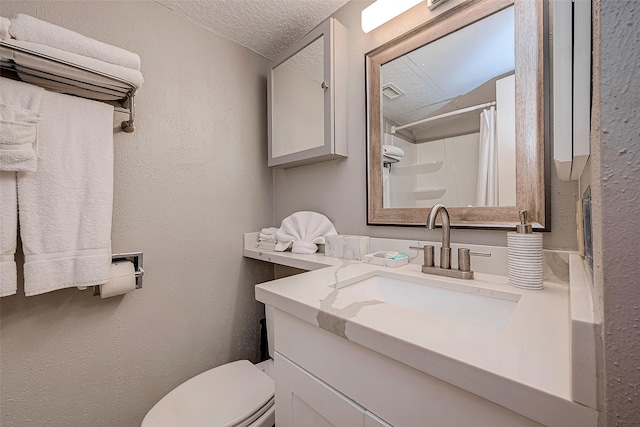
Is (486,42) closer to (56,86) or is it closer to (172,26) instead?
(172,26)

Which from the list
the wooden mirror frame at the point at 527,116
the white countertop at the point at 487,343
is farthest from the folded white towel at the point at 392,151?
the white countertop at the point at 487,343

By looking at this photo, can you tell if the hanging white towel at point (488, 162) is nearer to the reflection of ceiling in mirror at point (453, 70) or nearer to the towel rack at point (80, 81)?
the reflection of ceiling in mirror at point (453, 70)

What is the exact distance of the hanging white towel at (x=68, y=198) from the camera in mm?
812

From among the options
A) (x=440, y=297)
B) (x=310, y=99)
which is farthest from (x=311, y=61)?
(x=440, y=297)

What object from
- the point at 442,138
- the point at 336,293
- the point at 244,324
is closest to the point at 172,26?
the point at 442,138

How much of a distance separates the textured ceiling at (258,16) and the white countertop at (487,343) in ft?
4.14

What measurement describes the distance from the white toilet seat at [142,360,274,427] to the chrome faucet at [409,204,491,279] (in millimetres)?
752

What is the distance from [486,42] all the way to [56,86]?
1442mm

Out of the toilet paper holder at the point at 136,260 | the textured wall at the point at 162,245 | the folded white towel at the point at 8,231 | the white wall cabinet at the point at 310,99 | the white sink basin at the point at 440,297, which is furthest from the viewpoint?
the white wall cabinet at the point at 310,99

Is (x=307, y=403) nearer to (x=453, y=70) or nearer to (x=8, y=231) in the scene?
(x=8, y=231)

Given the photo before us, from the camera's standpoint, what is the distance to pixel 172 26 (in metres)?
1.22

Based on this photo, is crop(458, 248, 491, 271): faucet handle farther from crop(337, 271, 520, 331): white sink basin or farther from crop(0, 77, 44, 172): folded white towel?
crop(0, 77, 44, 172): folded white towel

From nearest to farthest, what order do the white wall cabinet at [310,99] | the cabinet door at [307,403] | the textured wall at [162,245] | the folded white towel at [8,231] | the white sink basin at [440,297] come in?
the cabinet door at [307,403]
the white sink basin at [440,297]
the folded white towel at [8,231]
the textured wall at [162,245]
the white wall cabinet at [310,99]

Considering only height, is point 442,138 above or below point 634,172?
above
